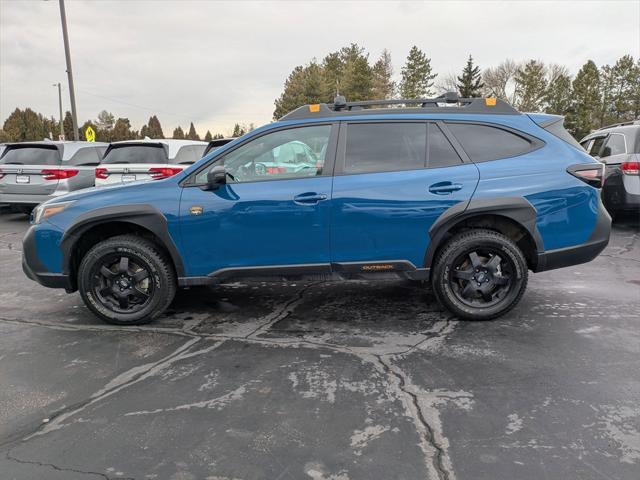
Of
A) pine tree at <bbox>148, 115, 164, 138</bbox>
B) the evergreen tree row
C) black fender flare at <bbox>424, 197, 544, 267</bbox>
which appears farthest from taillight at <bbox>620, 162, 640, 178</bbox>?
pine tree at <bbox>148, 115, 164, 138</bbox>

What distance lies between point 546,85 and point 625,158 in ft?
192

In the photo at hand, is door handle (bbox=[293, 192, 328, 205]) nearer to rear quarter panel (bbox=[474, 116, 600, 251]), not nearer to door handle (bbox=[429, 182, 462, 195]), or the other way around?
door handle (bbox=[429, 182, 462, 195])

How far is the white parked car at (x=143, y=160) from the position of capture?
8344 millimetres

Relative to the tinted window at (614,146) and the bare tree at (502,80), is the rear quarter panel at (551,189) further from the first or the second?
the bare tree at (502,80)

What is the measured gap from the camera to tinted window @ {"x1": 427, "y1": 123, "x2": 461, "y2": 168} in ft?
13.2

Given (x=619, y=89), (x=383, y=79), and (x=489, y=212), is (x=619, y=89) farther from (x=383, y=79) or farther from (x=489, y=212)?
(x=489, y=212)

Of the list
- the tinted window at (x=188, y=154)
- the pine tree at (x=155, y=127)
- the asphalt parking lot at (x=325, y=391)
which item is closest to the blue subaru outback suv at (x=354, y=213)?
the asphalt parking lot at (x=325, y=391)

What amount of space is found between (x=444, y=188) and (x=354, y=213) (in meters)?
0.76

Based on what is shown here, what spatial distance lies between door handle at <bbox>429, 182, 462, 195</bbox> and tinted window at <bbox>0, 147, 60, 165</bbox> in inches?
359

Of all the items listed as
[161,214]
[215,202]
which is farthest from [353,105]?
[161,214]

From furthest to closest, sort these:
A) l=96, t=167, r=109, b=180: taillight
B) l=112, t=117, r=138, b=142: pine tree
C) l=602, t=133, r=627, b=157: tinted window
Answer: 1. l=112, t=117, r=138, b=142: pine tree
2. l=96, t=167, r=109, b=180: taillight
3. l=602, t=133, r=627, b=157: tinted window

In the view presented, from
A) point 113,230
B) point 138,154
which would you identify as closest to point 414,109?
point 113,230

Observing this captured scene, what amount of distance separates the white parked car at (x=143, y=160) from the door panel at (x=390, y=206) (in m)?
5.22

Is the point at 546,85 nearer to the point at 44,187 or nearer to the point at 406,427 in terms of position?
the point at 44,187
